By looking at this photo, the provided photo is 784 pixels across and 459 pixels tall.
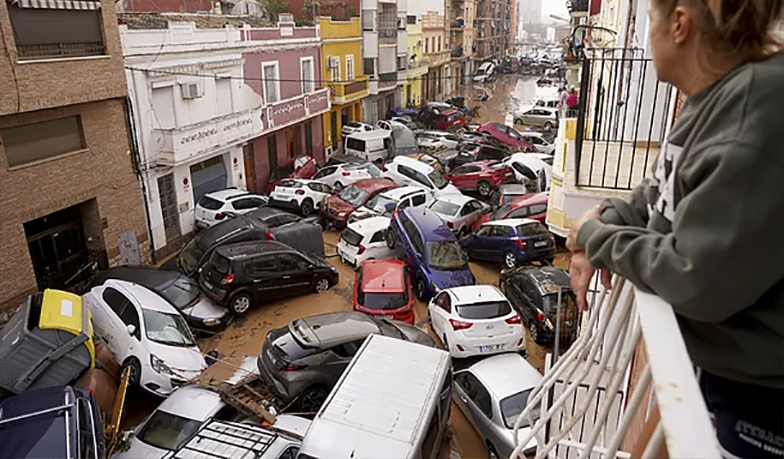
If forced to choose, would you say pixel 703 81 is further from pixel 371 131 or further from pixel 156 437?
pixel 371 131

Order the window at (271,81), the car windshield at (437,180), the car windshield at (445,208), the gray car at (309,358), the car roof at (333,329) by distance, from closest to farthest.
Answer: the gray car at (309,358) < the car roof at (333,329) < the car windshield at (445,208) < the car windshield at (437,180) < the window at (271,81)

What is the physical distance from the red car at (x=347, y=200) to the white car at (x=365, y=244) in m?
2.37

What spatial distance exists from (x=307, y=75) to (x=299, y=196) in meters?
8.92

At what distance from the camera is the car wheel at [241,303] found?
11.9 m

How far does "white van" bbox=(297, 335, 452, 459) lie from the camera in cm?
622

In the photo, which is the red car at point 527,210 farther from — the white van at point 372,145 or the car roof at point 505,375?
the white van at point 372,145

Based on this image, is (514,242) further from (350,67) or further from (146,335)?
(350,67)

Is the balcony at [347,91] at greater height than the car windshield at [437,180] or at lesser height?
greater

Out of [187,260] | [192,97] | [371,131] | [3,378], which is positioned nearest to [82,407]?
[3,378]

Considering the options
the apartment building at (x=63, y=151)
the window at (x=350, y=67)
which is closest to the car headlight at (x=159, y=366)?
the apartment building at (x=63, y=151)

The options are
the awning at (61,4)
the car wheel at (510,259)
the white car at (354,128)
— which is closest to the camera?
the awning at (61,4)

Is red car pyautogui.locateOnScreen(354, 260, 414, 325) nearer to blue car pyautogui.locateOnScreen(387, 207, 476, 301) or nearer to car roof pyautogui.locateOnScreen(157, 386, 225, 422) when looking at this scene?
blue car pyautogui.locateOnScreen(387, 207, 476, 301)

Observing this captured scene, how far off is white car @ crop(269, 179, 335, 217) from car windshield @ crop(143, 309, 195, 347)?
8.21 metres

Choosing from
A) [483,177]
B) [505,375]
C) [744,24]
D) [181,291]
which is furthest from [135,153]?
[744,24]
